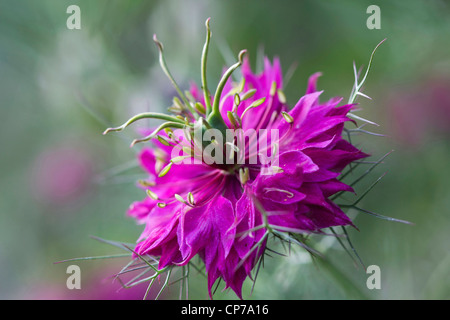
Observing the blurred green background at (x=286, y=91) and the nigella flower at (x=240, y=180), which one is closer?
the nigella flower at (x=240, y=180)

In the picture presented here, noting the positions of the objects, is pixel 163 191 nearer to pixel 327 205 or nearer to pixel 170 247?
pixel 170 247

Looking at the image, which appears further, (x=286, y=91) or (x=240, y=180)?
(x=286, y=91)

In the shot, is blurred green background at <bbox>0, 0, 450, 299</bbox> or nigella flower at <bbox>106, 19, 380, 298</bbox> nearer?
nigella flower at <bbox>106, 19, 380, 298</bbox>

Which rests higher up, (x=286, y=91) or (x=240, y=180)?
(x=286, y=91)

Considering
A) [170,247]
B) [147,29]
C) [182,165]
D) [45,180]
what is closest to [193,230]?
[170,247]
